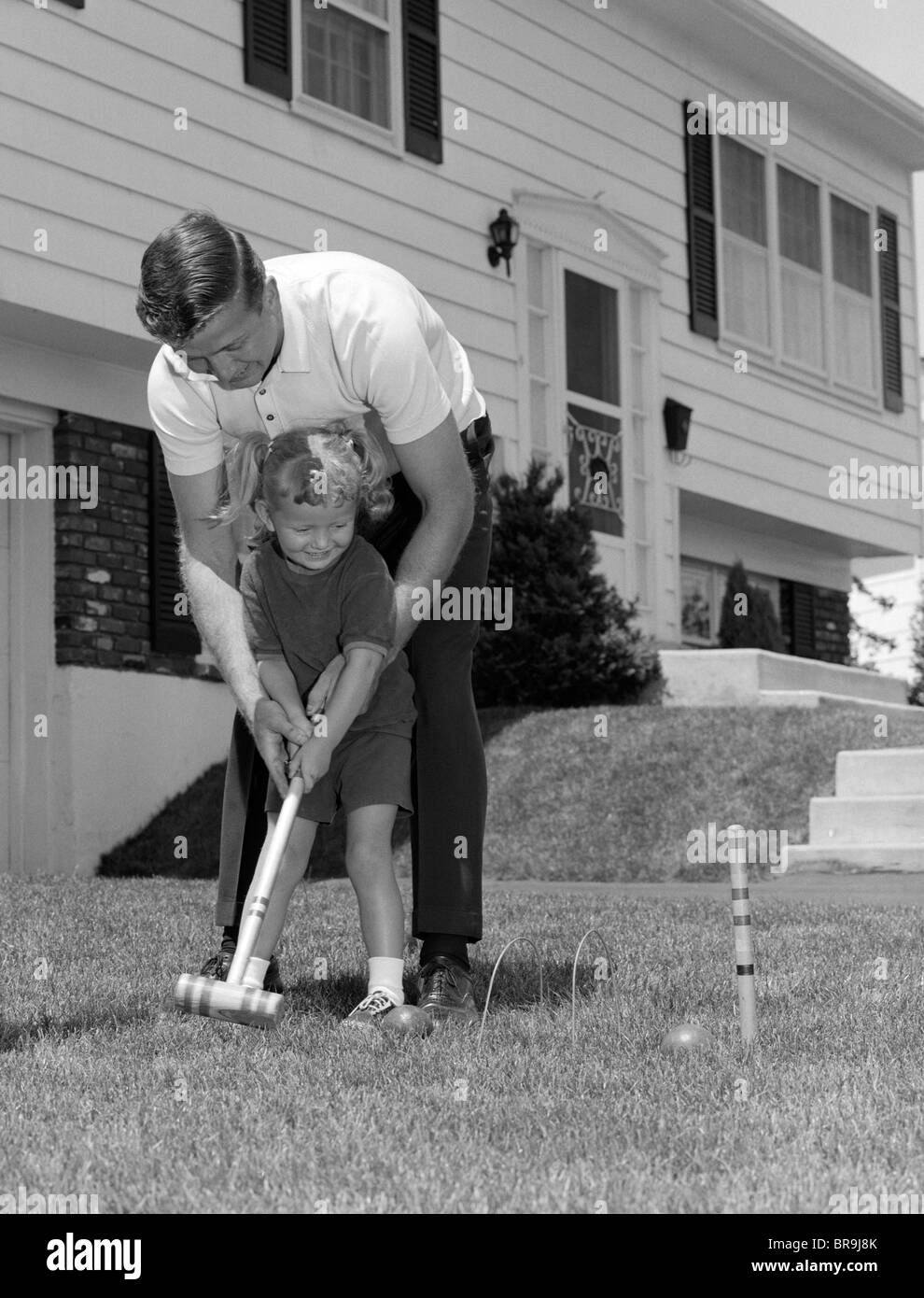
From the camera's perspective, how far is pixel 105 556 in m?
8.83

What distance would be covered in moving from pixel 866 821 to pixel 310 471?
17.0ft

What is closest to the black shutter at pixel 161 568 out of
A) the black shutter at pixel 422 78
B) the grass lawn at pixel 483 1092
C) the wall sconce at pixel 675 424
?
the black shutter at pixel 422 78

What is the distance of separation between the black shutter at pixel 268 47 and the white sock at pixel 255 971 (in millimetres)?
6781

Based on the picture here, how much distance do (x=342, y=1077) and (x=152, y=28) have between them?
7039 mm

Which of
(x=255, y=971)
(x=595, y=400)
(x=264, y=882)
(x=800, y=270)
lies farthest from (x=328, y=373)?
(x=800, y=270)

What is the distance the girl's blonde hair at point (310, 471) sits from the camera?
138 inches

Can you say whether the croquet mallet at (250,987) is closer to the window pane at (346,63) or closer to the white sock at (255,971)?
the white sock at (255,971)

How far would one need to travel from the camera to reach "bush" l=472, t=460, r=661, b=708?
9852 millimetres

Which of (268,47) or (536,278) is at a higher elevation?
(268,47)

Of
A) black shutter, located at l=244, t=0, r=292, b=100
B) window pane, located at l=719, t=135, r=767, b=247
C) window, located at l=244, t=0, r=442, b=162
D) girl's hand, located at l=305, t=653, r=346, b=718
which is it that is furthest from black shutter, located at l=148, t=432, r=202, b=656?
window pane, located at l=719, t=135, r=767, b=247

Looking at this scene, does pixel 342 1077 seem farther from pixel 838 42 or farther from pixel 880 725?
pixel 838 42
